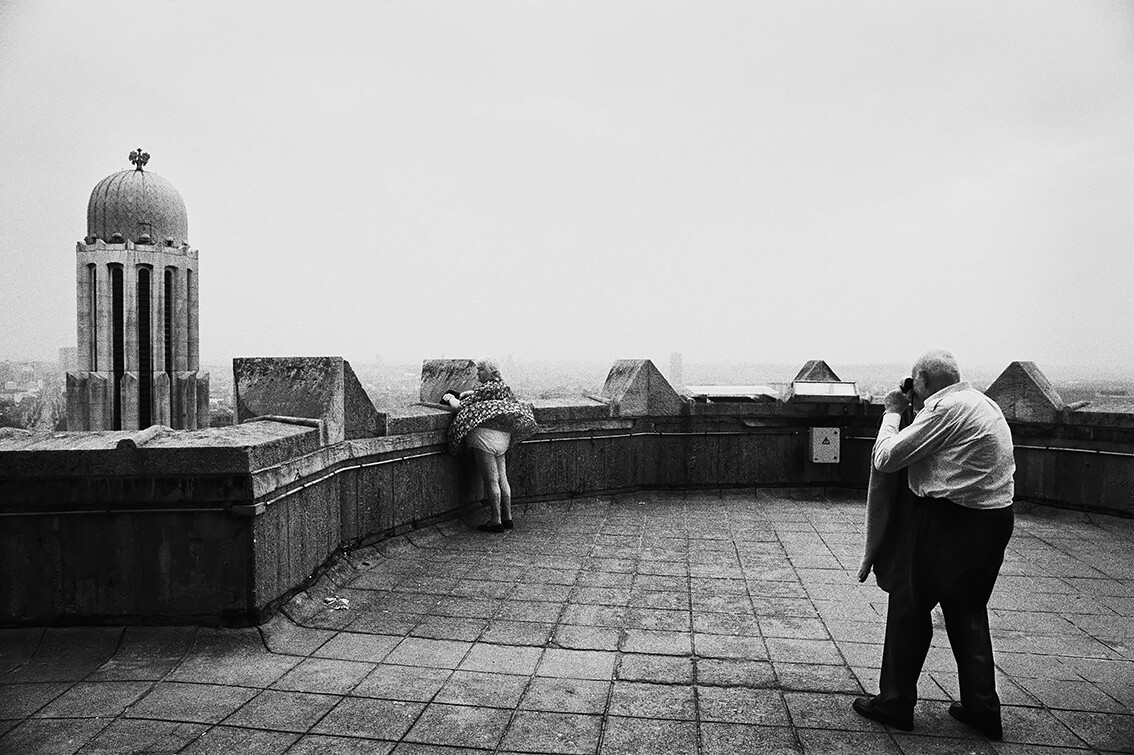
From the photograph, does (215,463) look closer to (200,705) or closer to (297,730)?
(200,705)

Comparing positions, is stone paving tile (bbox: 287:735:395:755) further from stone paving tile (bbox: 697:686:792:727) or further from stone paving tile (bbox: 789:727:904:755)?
stone paving tile (bbox: 789:727:904:755)

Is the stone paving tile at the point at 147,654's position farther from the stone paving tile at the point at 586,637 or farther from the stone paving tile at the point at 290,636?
the stone paving tile at the point at 586,637

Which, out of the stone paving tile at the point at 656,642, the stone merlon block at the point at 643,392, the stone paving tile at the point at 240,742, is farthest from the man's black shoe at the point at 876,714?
the stone merlon block at the point at 643,392

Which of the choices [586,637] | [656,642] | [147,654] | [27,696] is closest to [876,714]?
[656,642]

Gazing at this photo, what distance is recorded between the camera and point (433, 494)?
7812 mm

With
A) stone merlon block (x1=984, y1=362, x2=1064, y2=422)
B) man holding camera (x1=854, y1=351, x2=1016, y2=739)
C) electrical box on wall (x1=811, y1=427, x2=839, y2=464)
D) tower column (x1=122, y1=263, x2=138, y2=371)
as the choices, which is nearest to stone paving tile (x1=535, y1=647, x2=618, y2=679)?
man holding camera (x1=854, y1=351, x2=1016, y2=739)

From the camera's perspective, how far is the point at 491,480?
800cm

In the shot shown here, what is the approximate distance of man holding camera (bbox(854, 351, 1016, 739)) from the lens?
3.77 m

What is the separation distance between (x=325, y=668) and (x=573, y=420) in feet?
17.6

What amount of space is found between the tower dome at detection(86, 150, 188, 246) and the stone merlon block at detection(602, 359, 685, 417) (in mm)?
87573

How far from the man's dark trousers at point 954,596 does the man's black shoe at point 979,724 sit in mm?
23

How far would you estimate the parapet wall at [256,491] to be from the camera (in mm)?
4684

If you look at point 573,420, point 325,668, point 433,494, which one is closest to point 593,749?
point 325,668

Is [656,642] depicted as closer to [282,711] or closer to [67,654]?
[282,711]
